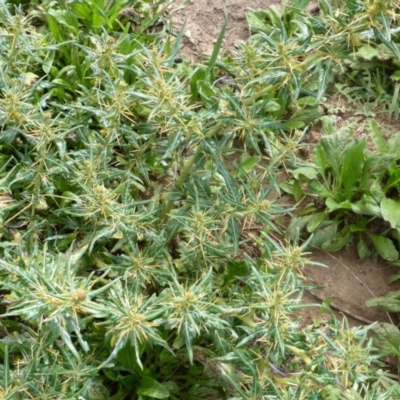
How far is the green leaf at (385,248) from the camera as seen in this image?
3.11 m

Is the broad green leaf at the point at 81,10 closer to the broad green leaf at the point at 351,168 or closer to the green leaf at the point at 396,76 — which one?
the broad green leaf at the point at 351,168

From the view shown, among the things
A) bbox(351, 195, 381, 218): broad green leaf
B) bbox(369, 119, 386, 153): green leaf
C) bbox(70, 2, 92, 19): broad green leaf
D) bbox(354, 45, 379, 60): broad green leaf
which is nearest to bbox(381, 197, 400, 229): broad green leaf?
bbox(351, 195, 381, 218): broad green leaf

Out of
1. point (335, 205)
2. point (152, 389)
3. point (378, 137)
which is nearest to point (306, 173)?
point (335, 205)

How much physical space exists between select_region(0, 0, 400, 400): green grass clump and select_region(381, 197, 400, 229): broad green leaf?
66cm

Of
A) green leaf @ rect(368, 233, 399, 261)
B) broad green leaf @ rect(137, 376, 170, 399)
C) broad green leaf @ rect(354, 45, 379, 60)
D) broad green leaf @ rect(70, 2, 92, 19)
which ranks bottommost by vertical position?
broad green leaf @ rect(137, 376, 170, 399)

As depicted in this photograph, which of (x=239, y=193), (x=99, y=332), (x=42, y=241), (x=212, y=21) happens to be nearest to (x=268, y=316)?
(x=239, y=193)

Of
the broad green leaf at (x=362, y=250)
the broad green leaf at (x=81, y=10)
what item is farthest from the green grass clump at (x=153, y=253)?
the broad green leaf at (x=362, y=250)

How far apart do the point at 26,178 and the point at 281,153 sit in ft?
3.26

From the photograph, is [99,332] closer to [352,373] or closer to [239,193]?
[239,193]

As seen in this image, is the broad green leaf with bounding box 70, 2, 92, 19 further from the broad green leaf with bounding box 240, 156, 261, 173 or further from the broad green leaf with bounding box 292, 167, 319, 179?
the broad green leaf with bounding box 292, 167, 319, 179

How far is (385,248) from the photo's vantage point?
3.12 meters

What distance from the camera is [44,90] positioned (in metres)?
3.08

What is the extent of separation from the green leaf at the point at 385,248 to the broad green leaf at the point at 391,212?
4.2 inches

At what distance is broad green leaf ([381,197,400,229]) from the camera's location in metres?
3.06
